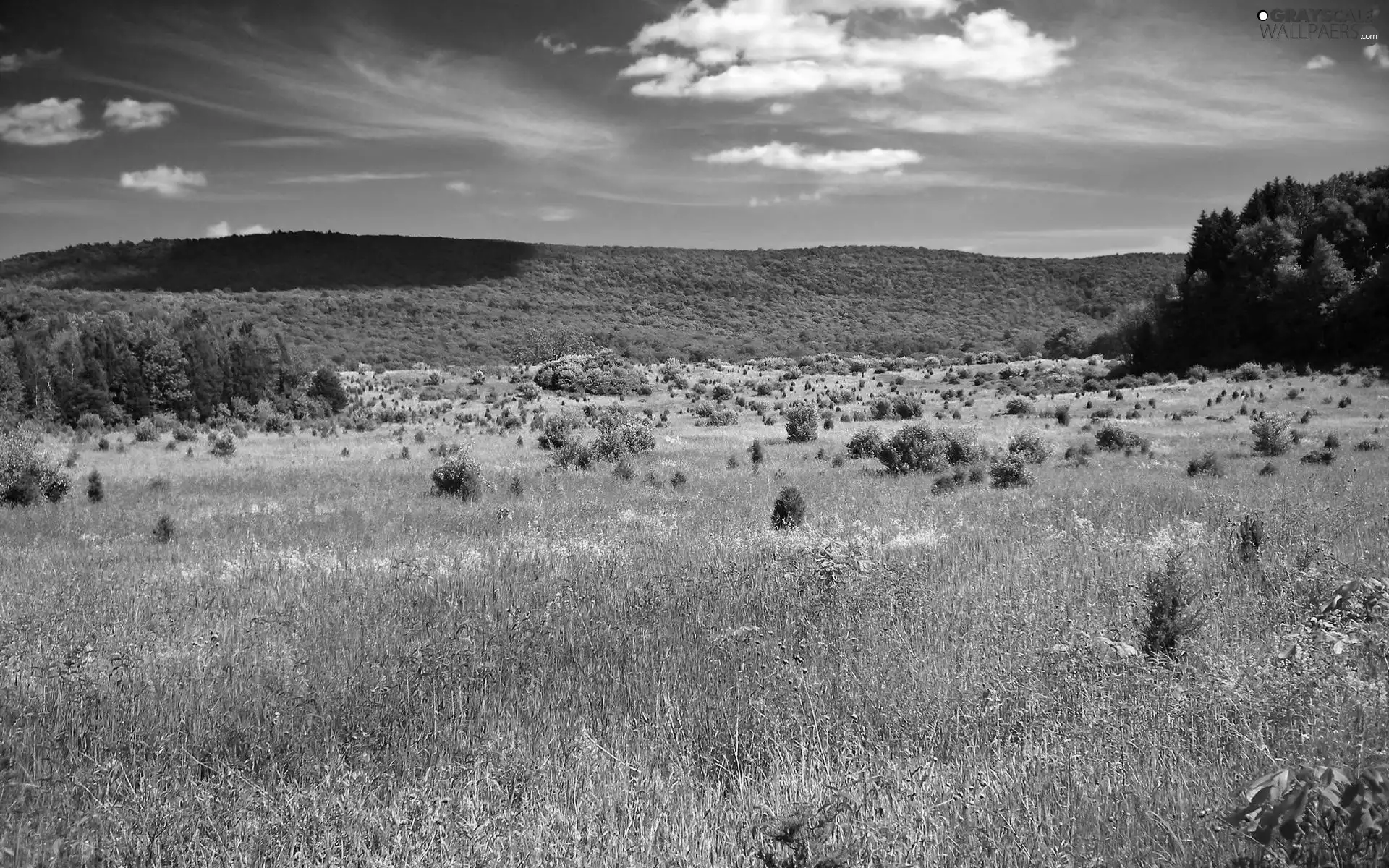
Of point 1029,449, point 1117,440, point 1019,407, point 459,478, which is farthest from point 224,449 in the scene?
point 1019,407

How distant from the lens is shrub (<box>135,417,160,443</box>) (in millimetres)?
27625

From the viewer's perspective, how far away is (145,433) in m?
28.0

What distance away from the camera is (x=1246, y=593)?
712 centimetres

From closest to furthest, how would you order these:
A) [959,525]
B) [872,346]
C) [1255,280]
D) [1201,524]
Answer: [1201,524] → [959,525] → [1255,280] → [872,346]

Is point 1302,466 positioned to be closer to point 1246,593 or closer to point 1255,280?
point 1246,593

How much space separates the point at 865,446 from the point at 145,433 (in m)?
25.1

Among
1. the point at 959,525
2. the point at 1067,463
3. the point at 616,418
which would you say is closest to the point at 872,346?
the point at 616,418

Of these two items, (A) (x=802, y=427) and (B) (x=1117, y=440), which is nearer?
(B) (x=1117, y=440)

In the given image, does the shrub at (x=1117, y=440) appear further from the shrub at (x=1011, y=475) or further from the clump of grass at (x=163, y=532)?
the clump of grass at (x=163, y=532)

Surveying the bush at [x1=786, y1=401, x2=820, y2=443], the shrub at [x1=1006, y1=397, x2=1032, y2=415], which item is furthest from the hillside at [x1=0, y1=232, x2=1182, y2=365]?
the bush at [x1=786, y1=401, x2=820, y2=443]

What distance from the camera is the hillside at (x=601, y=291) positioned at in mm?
79688

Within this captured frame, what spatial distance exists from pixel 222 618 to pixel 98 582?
2.55 metres

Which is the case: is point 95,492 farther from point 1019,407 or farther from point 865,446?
point 1019,407

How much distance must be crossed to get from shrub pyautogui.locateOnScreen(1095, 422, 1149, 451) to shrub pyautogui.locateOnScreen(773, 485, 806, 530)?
46.2 feet
